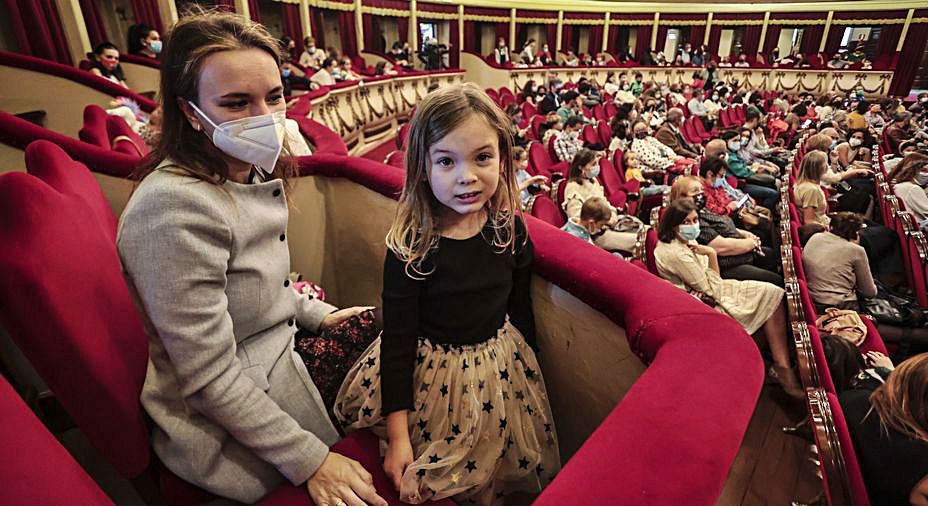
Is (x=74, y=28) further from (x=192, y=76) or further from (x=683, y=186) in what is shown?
(x=683, y=186)

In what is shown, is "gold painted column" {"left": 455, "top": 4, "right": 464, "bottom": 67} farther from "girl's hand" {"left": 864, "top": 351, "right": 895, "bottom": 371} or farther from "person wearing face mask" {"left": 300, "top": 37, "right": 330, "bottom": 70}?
"girl's hand" {"left": 864, "top": 351, "right": 895, "bottom": 371}

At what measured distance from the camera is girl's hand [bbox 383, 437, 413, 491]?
2.77 feet

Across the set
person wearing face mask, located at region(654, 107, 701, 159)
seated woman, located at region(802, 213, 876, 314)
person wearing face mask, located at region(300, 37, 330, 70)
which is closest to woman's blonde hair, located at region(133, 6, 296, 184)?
seated woman, located at region(802, 213, 876, 314)

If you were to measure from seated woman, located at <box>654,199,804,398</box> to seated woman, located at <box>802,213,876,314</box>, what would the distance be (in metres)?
0.47

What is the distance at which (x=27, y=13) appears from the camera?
487 cm

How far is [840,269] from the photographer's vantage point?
258 centimetres

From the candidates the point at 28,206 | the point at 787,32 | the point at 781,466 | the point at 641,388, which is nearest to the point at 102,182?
the point at 28,206

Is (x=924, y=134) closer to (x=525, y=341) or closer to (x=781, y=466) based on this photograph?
(x=781, y=466)

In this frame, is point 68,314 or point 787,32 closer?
point 68,314

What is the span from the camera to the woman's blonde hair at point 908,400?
3.88 ft

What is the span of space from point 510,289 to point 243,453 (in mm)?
616

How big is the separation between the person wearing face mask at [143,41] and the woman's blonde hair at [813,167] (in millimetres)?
6757

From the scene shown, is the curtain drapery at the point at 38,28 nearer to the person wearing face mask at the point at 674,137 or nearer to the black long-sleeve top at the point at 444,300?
the black long-sleeve top at the point at 444,300

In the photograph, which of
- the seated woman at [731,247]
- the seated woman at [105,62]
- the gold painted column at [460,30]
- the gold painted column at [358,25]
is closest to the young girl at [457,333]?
the seated woman at [731,247]
